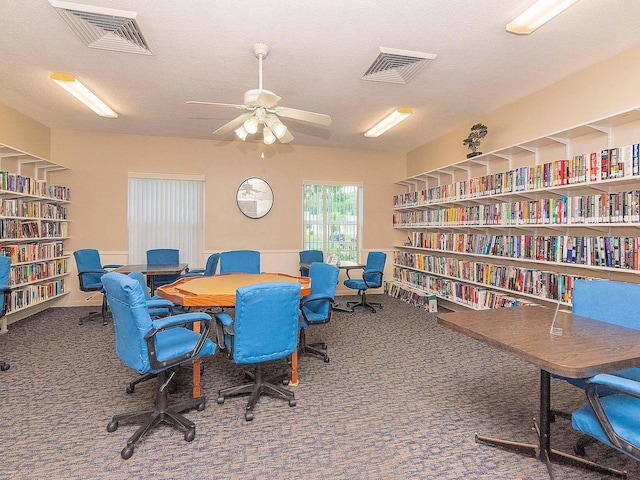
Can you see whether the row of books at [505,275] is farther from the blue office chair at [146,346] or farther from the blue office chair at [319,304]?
the blue office chair at [146,346]

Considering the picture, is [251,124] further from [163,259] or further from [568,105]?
[163,259]

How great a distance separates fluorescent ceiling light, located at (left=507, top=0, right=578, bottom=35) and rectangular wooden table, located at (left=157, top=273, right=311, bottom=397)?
269 cm

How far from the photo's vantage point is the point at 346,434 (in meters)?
2.26

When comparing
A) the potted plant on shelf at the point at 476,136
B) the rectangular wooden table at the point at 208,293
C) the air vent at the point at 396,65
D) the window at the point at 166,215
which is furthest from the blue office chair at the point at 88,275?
the potted plant on shelf at the point at 476,136

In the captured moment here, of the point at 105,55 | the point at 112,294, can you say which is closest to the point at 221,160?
the point at 105,55

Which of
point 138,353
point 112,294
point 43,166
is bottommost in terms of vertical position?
point 138,353

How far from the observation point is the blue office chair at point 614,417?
1.36m

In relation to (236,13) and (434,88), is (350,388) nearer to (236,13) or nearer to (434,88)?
(236,13)

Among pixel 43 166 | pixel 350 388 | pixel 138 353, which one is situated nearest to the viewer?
pixel 138 353

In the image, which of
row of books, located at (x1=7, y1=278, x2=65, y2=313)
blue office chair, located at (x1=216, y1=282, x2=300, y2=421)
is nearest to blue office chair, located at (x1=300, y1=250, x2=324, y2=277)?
blue office chair, located at (x1=216, y1=282, x2=300, y2=421)

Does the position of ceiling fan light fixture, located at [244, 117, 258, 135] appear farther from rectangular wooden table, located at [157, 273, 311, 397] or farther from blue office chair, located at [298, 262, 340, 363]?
blue office chair, located at [298, 262, 340, 363]

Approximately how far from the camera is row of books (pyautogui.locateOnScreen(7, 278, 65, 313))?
179 inches

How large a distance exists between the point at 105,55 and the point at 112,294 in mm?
2565

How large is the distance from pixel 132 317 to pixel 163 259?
4.12 metres
